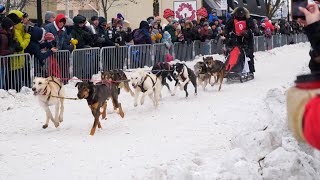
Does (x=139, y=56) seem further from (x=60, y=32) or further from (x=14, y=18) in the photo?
(x=14, y=18)

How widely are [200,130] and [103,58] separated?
608 centimetres

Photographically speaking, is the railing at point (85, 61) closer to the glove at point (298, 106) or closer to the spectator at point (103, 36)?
the spectator at point (103, 36)

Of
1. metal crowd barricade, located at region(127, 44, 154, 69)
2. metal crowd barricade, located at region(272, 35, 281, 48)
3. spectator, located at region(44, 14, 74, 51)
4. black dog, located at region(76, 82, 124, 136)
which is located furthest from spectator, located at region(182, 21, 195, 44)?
metal crowd barricade, located at region(272, 35, 281, 48)

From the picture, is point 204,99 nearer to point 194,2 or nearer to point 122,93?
point 122,93

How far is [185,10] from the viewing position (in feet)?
61.6

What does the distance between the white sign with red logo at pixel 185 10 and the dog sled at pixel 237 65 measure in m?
5.27

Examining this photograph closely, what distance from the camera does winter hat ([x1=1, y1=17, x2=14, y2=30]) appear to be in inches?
382

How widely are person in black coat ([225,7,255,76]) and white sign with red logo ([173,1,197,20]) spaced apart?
16.1ft

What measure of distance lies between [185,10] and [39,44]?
8929 millimetres

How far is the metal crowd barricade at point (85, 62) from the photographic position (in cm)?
1204

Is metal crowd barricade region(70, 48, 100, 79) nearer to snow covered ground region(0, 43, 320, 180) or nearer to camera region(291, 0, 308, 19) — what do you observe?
snow covered ground region(0, 43, 320, 180)

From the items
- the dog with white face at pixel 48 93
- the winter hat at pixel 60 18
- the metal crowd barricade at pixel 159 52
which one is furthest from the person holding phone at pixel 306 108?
the metal crowd barricade at pixel 159 52

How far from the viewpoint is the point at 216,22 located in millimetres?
20234

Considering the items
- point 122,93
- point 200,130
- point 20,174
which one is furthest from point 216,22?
point 20,174
